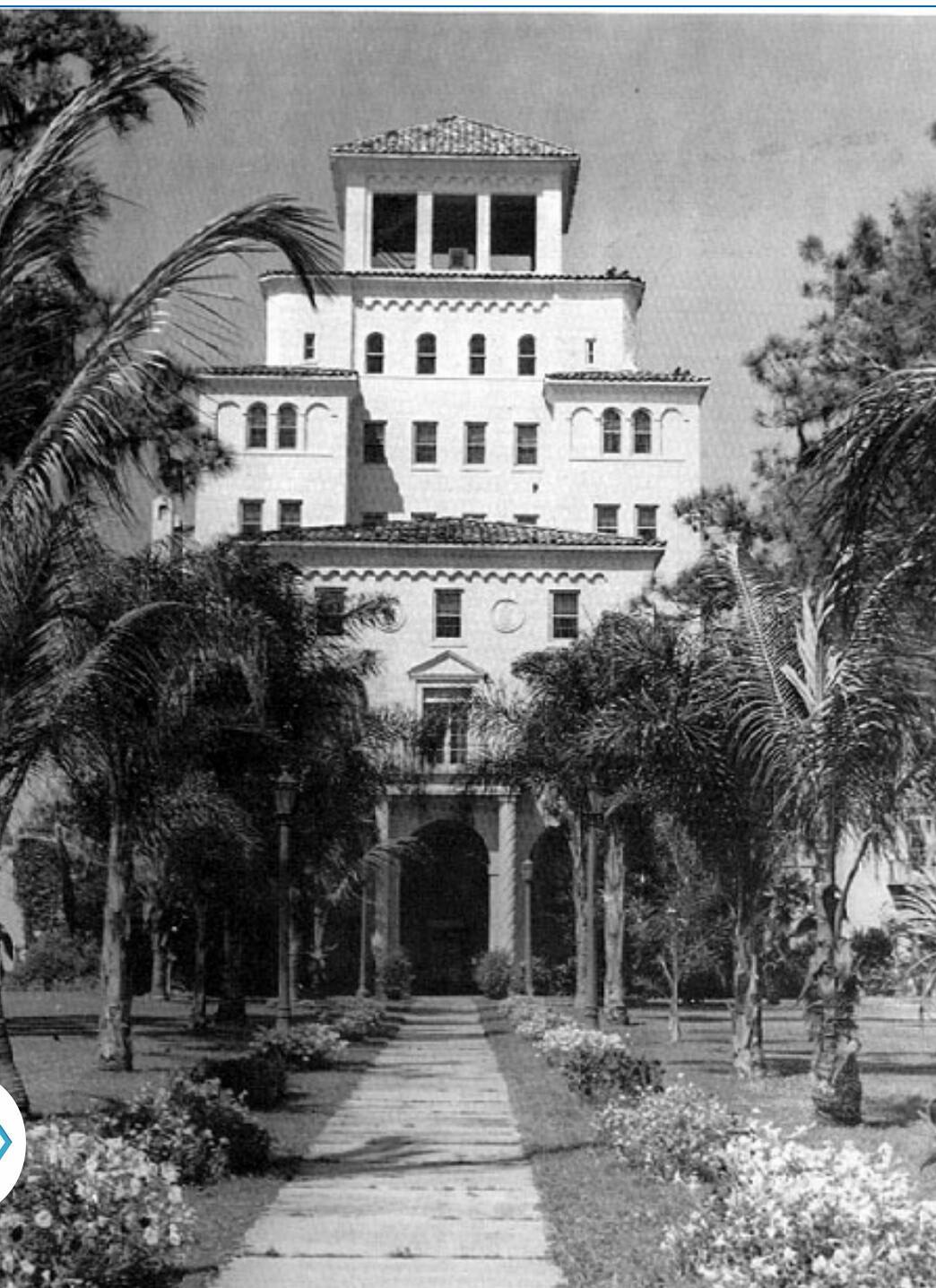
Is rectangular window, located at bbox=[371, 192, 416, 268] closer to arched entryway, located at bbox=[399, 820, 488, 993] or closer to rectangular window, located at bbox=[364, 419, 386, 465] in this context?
rectangular window, located at bbox=[364, 419, 386, 465]

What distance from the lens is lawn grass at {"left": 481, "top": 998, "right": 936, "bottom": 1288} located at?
32.2ft

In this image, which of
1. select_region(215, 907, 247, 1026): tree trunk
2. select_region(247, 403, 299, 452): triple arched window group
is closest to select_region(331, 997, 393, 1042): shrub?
select_region(215, 907, 247, 1026): tree trunk

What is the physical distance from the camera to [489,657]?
68.1 ft

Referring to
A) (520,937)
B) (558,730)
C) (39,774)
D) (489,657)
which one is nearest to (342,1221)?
(39,774)

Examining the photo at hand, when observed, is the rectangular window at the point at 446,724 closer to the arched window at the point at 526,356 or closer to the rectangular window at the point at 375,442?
the rectangular window at the point at 375,442

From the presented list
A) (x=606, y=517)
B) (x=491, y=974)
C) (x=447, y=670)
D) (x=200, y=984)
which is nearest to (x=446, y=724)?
(x=447, y=670)

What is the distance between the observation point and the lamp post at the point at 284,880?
23844 mm

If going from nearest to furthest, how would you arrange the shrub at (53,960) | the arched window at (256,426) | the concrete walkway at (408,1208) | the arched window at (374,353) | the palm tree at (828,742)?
the concrete walkway at (408,1208) → the palm tree at (828,742) → the arched window at (256,426) → the arched window at (374,353) → the shrub at (53,960)

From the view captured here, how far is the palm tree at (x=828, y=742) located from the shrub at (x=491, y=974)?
9610 mm

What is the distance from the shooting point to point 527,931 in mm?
27641

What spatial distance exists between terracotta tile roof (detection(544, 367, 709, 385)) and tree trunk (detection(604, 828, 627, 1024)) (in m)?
8.62

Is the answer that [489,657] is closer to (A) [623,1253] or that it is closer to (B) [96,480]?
(B) [96,480]

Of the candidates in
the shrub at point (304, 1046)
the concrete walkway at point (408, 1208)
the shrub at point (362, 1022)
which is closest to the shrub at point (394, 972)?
the shrub at point (362, 1022)

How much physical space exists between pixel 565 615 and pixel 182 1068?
628 cm
